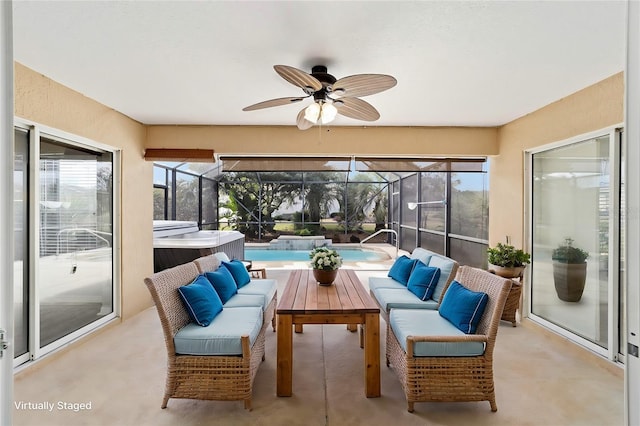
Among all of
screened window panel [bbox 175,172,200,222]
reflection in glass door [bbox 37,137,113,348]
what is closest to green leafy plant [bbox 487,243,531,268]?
reflection in glass door [bbox 37,137,113,348]

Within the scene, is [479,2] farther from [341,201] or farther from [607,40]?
[341,201]

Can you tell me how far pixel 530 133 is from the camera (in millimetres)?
3496

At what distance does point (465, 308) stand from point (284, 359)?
1331 millimetres

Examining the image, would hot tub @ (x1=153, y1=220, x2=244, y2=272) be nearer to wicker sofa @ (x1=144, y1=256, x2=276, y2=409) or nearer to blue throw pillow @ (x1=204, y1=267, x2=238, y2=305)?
blue throw pillow @ (x1=204, y1=267, x2=238, y2=305)

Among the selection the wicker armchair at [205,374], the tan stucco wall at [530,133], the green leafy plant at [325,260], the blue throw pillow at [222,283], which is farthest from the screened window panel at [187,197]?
the tan stucco wall at [530,133]

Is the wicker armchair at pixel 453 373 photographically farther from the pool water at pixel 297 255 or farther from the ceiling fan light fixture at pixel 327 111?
the pool water at pixel 297 255

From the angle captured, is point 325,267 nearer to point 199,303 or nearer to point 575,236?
point 199,303

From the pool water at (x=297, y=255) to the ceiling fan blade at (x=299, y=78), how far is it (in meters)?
6.70

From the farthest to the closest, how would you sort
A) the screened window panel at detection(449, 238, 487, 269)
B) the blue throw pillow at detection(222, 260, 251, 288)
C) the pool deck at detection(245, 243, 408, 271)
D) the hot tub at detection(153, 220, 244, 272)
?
the pool deck at detection(245, 243, 408, 271) → the hot tub at detection(153, 220, 244, 272) → the screened window panel at detection(449, 238, 487, 269) → the blue throw pillow at detection(222, 260, 251, 288)

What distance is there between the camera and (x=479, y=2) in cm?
162

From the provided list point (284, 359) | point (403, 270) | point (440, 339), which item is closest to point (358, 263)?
point (403, 270)

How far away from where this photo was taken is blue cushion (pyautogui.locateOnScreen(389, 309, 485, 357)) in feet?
6.47

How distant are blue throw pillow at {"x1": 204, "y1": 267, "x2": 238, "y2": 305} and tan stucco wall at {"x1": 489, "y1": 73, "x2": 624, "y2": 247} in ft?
11.0

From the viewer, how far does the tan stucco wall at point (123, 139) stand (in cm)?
253
